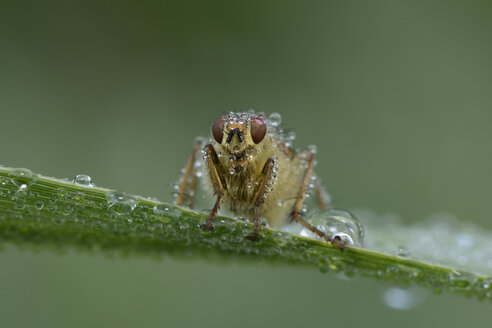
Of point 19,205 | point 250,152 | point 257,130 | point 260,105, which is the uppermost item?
point 260,105

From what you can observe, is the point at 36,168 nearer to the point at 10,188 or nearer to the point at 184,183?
the point at 184,183

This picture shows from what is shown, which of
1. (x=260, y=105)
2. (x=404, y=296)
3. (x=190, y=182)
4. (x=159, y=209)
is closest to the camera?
(x=159, y=209)

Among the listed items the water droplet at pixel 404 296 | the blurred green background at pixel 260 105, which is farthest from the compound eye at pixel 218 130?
the water droplet at pixel 404 296

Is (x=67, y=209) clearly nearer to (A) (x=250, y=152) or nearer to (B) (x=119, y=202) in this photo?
(B) (x=119, y=202)

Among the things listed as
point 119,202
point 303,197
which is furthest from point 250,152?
point 119,202

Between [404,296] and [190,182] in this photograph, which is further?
[190,182]

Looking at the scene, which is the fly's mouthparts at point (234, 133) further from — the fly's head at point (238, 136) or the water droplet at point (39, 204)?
the water droplet at point (39, 204)

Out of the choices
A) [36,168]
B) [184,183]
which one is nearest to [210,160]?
[184,183]
